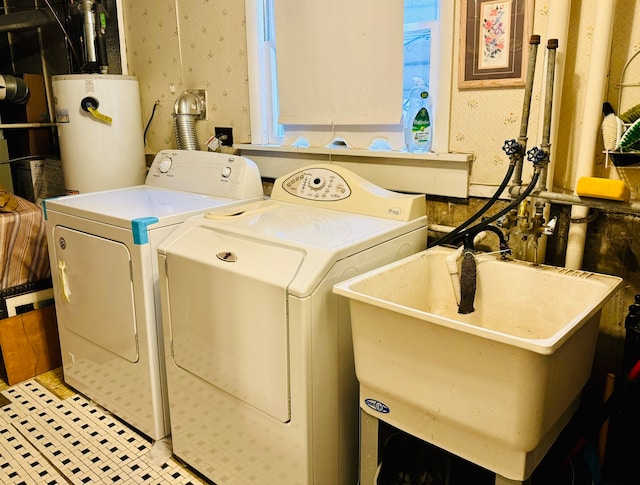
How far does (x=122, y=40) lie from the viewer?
10.3ft

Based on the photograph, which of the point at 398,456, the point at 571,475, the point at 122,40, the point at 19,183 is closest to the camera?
the point at 571,475

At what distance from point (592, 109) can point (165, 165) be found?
1.94 meters

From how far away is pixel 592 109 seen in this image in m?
1.56

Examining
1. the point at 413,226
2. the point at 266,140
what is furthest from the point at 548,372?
the point at 266,140

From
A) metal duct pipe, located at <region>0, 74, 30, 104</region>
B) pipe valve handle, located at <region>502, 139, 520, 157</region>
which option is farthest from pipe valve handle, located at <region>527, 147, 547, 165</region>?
metal duct pipe, located at <region>0, 74, 30, 104</region>

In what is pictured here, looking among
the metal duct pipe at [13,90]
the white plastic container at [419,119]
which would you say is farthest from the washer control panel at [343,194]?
the metal duct pipe at [13,90]

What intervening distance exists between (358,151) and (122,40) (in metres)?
1.86

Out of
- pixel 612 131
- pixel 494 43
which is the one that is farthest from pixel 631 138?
pixel 494 43

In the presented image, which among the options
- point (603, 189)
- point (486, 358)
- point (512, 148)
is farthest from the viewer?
point (512, 148)

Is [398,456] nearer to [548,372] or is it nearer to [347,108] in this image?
[548,372]

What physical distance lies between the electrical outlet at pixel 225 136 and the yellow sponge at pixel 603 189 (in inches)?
70.0

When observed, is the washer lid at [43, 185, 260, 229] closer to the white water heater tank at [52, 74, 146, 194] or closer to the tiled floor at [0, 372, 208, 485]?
the white water heater tank at [52, 74, 146, 194]

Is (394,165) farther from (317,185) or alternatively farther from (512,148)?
(512,148)

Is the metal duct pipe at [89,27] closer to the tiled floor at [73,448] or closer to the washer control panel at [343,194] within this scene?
the washer control panel at [343,194]
